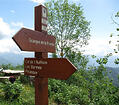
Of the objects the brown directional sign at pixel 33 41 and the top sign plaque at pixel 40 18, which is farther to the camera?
the top sign plaque at pixel 40 18

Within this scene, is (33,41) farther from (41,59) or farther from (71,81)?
(71,81)

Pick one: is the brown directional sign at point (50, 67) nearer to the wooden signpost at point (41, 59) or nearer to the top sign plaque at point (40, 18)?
the wooden signpost at point (41, 59)

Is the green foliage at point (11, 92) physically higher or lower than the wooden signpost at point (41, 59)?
lower

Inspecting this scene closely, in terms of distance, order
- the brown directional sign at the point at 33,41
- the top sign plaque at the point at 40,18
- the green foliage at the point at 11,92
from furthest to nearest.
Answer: the green foliage at the point at 11,92 < the top sign plaque at the point at 40,18 < the brown directional sign at the point at 33,41

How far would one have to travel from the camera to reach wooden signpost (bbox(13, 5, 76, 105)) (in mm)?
2477

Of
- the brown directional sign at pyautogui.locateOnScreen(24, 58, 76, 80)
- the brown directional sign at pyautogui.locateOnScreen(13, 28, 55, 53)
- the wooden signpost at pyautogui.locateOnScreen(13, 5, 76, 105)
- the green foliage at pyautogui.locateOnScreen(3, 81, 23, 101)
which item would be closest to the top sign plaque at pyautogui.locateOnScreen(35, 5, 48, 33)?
the wooden signpost at pyautogui.locateOnScreen(13, 5, 76, 105)

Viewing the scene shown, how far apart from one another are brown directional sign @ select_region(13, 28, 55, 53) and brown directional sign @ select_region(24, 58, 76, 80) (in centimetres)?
30

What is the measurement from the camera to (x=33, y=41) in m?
2.70

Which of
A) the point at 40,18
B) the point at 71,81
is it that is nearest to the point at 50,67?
the point at 40,18

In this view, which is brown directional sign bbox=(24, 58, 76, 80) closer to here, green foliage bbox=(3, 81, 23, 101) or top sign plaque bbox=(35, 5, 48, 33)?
top sign plaque bbox=(35, 5, 48, 33)

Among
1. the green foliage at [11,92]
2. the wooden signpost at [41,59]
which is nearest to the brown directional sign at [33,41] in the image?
the wooden signpost at [41,59]

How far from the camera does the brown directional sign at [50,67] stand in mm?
2462

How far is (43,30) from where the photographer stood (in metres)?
3.11

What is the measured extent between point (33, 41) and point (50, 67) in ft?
1.96
